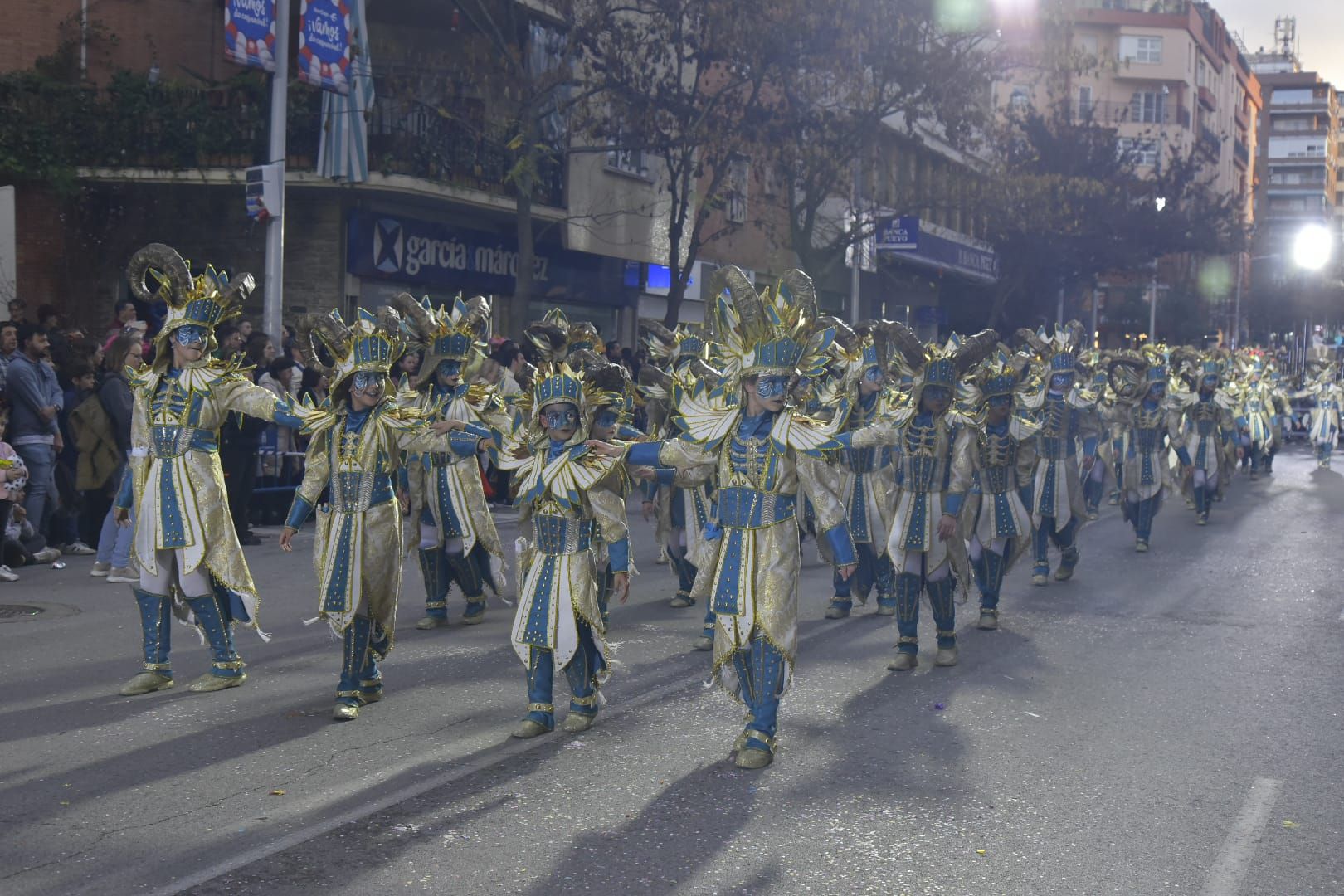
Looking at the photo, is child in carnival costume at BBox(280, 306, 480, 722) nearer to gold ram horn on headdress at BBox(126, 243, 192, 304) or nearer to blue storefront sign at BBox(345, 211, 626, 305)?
gold ram horn on headdress at BBox(126, 243, 192, 304)

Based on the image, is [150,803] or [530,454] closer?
[150,803]

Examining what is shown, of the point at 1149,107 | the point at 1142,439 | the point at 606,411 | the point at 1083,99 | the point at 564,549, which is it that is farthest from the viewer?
the point at 1149,107

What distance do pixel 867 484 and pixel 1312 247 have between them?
116886mm

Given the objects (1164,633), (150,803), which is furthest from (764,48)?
(150,803)

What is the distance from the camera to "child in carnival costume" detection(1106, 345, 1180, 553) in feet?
53.2

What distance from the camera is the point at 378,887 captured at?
5340mm

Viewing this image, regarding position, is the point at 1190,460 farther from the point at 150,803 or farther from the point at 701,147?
the point at 150,803

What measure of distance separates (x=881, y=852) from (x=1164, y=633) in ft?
19.1

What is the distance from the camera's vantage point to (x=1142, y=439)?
16.5 m

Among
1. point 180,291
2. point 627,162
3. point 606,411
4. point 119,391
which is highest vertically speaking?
point 627,162

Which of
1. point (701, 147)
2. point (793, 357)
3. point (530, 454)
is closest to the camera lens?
point (793, 357)

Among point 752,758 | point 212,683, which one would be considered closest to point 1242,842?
point 752,758

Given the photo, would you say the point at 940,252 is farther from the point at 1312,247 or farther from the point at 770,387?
the point at 1312,247

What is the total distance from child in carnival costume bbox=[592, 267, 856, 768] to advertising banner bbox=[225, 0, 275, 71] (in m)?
12.2
